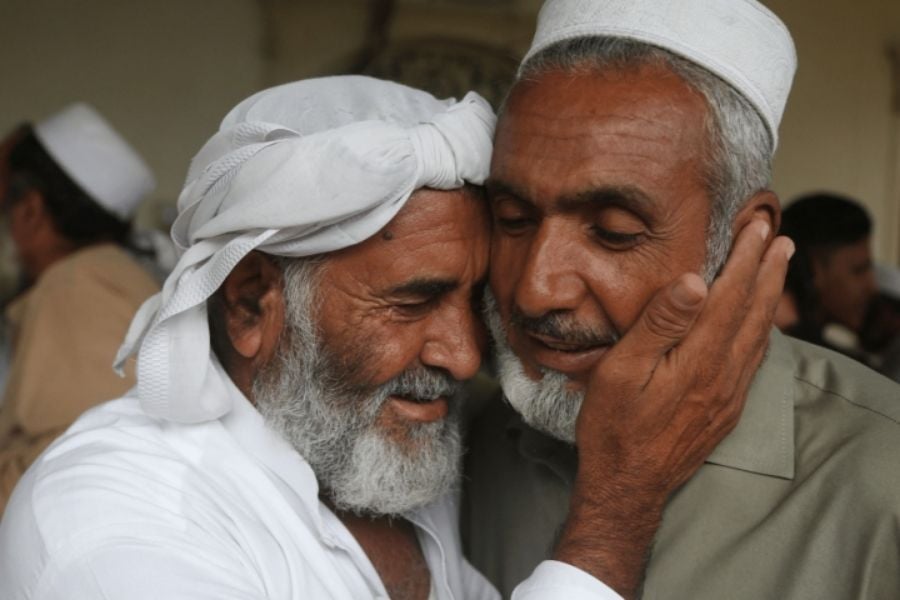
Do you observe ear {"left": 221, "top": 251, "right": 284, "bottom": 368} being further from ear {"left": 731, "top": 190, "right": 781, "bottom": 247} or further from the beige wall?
the beige wall

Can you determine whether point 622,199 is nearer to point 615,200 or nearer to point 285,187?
point 615,200

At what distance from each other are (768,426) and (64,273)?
106 inches

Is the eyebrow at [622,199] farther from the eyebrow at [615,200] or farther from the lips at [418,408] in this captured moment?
the lips at [418,408]

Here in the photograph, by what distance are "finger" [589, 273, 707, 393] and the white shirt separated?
1.03ft

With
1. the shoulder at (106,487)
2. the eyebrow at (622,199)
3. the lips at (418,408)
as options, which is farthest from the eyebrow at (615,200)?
the shoulder at (106,487)

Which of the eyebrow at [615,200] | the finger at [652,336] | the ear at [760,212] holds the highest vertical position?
the eyebrow at [615,200]

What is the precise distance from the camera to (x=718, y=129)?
73.6 inches

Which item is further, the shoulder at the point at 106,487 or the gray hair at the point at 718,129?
the gray hair at the point at 718,129

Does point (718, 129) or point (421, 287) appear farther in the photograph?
point (421, 287)

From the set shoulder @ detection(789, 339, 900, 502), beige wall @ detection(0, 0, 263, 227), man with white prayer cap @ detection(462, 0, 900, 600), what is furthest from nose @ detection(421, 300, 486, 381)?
beige wall @ detection(0, 0, 263, 227)

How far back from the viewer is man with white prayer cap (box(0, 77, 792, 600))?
1.82 m

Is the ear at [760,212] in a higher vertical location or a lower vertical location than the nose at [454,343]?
higher

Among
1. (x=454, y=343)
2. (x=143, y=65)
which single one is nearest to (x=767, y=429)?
(x=454, y=343)

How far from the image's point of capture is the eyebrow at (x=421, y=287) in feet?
6.84
